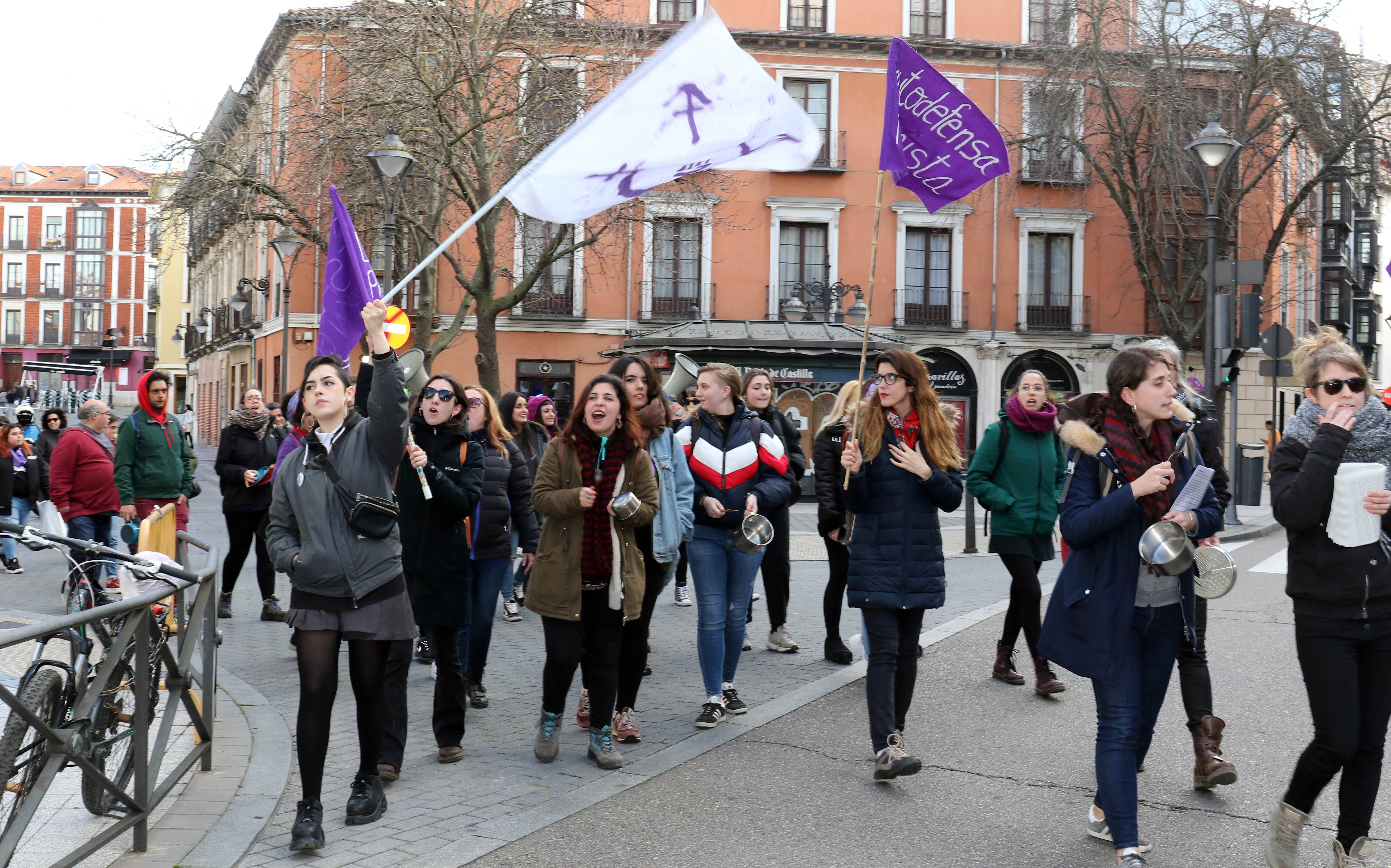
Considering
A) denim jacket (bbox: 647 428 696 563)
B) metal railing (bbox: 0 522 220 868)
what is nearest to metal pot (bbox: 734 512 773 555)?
denim jacket (bbox: 647 428 696 563)

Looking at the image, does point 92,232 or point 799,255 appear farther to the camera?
point 92,232

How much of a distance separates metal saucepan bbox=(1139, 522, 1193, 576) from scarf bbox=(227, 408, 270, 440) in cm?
742

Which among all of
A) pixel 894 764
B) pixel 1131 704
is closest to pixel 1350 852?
pixel 1131 704

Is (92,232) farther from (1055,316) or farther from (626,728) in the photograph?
(626,728)

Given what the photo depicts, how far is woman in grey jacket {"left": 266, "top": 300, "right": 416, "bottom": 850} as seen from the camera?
15.1 feet

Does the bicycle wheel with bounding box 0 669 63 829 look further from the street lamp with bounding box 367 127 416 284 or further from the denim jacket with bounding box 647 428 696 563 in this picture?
the street lamp with bounding box 367 127 416 284

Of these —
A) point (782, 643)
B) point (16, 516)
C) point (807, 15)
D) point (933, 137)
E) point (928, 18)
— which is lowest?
point (782, 643)

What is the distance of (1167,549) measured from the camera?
437 centimetres

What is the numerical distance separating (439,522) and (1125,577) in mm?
3269

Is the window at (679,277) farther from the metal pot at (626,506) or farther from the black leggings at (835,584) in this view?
the metal pot at (626,506)

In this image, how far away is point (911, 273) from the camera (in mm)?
35219

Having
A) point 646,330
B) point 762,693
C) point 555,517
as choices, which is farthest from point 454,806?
point 646,330

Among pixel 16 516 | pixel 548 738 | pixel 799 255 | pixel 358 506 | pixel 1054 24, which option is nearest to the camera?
pixel 358 506

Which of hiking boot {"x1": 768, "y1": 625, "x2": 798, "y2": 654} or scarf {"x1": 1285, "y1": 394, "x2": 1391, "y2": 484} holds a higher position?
scarf {"x1": 1285, "y1": 394, "x2": 1391, "y2": 484}
